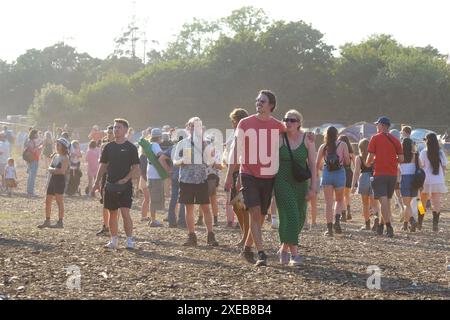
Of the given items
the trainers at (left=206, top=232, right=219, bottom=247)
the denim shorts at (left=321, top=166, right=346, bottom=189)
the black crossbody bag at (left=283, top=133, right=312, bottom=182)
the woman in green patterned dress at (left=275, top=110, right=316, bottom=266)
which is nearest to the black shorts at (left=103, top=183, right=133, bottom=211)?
the trainers at (left=206, top=232, right=219, bottom=247)

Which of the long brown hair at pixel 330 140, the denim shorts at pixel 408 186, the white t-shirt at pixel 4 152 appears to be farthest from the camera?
the white t-shirt at pixel 4 152

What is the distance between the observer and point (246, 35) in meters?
69.0

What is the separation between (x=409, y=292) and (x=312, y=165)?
6.91 feet

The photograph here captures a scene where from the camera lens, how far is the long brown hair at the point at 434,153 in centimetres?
1532

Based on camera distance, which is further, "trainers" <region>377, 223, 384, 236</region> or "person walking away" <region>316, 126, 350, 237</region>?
"trainers" <region>377, 223, 384, 236</region>

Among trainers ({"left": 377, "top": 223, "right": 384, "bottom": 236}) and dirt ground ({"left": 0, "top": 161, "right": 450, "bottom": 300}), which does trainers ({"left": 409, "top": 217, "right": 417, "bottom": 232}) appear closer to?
dirt ground ({"left": 0, "top": 161, "right": 450, "bottom": 300})

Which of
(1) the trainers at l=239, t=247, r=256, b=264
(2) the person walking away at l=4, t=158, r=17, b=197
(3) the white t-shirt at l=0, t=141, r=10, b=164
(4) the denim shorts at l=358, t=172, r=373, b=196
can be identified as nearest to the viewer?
(1) the trainers at l=239, t=247, r=256, b=264

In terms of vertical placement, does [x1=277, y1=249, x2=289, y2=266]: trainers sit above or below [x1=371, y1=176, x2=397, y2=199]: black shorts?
below

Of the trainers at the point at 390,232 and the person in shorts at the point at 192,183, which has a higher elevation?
the person in shorts at the point at 192,183

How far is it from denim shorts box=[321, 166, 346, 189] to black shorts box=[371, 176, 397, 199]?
1.80 feet

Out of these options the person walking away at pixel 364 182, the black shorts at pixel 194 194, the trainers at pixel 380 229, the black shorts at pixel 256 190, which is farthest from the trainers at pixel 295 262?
the person walking away at pixel 364 182

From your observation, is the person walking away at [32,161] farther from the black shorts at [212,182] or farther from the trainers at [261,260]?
the trainers at [261,260]

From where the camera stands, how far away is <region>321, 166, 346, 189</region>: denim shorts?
13.6 m

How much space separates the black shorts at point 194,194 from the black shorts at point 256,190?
2.27 metres
